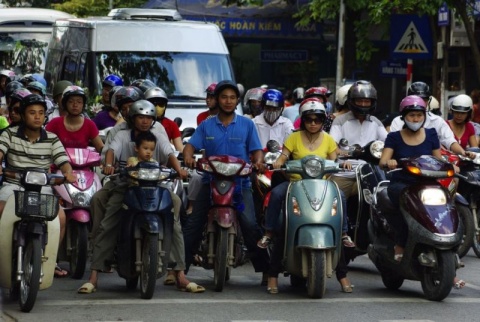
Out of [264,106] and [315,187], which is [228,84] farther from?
[264,106]

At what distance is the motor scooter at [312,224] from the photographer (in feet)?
35.2

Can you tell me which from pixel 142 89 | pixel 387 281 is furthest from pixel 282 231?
pixel 142 89

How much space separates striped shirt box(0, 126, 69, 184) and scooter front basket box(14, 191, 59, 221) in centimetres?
56

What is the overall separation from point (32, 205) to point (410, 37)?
14.0m

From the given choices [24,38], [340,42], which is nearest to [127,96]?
[24,38]

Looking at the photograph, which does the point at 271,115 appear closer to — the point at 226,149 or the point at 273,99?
the point at 273,99

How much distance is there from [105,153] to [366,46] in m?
20.6

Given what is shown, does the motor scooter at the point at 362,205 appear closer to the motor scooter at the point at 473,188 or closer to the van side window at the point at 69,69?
the motor scooter at the point at 473,188

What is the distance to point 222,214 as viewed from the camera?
36.0ft

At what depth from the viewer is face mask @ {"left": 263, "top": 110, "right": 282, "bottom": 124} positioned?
1432 centimetres

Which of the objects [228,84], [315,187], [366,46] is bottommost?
[315,187]

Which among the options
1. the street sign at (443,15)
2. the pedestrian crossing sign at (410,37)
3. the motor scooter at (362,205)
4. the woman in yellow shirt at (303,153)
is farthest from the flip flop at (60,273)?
the street sign at (443,15)

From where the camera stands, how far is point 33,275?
9.76 meters

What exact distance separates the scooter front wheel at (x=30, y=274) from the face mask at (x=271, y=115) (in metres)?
4.75
